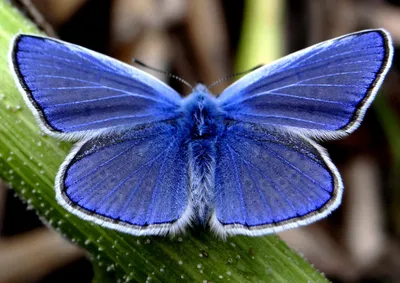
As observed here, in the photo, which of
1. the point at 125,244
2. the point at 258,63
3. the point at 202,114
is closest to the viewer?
the point at 125,244

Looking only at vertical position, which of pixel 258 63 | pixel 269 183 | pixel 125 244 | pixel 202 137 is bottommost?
pixel 125 244

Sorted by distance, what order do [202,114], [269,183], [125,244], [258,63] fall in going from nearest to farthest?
[125,244] < [269,183] < [202,114] < [258,63]

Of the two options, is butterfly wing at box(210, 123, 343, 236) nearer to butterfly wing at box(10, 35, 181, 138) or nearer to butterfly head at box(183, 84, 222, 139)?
butterfly head at box(183, 84, 222, 139)

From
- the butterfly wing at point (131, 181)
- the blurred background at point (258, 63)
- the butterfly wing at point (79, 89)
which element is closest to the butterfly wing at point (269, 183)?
the butterfly wing at point (131, 181)

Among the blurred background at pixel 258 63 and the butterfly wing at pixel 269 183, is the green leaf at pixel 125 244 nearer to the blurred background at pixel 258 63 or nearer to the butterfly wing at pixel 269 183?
the butterfly wing at pixel 269 183

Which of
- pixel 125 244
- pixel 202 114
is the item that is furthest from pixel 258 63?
pixel 125 244

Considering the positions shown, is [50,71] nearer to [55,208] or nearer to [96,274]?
[55,208]

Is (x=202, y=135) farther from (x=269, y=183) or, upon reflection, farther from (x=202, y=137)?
(x=269, y=183)
